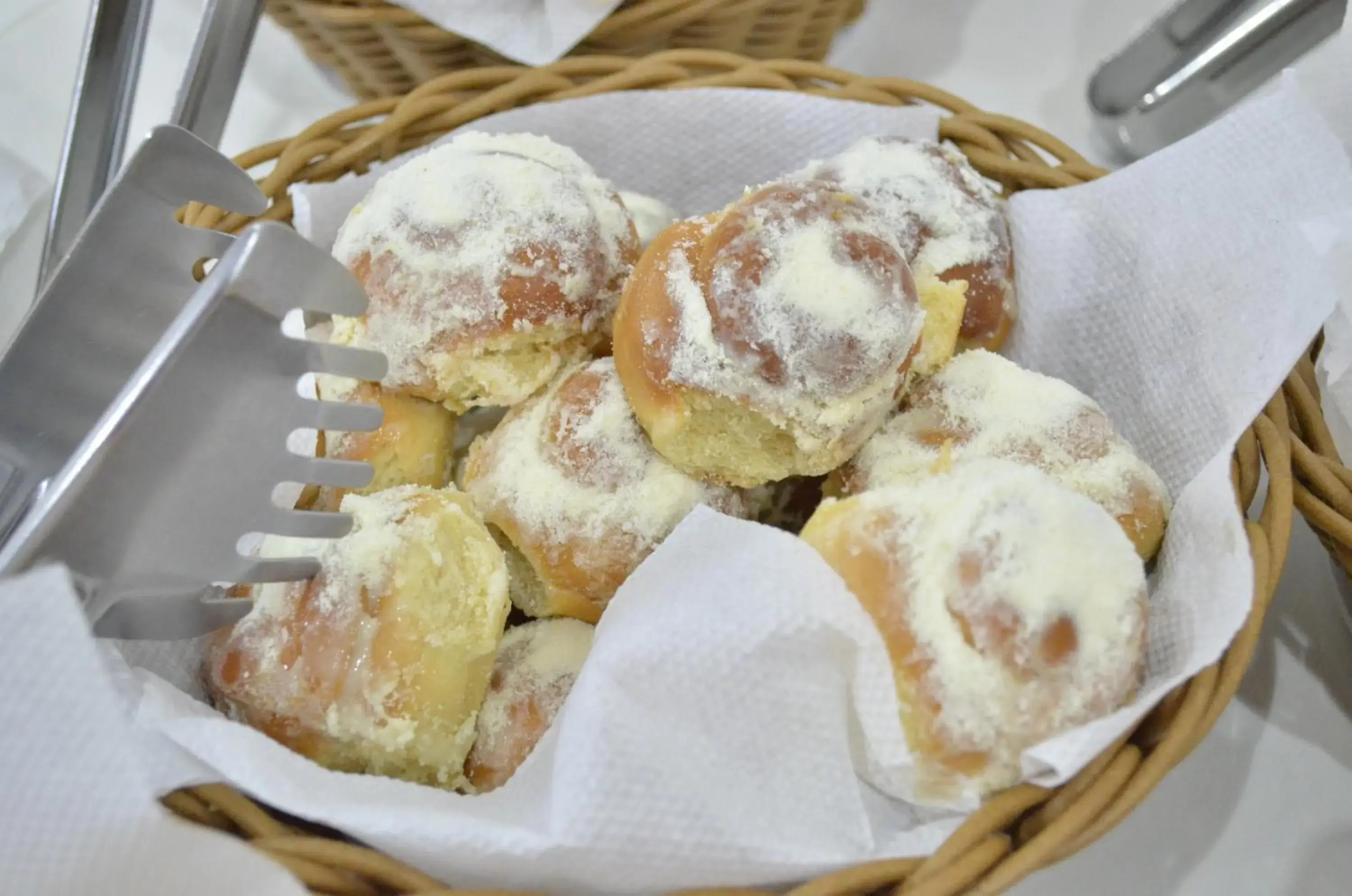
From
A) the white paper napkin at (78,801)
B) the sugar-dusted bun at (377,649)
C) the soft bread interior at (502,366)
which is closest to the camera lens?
the white paper napkin at (78,801)

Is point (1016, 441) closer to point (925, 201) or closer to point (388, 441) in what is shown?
point (925, 201)

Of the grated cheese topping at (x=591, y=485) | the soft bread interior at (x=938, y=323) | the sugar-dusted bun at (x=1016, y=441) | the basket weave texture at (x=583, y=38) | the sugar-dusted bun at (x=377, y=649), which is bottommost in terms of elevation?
the sugar-dusted bun at (x=377, y=649)

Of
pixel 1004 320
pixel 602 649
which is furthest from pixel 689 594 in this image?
pixel 1004 320

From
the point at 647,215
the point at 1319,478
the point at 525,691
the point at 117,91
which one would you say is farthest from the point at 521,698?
the point at 117,91

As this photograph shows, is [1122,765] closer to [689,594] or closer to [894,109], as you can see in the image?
[689,594]

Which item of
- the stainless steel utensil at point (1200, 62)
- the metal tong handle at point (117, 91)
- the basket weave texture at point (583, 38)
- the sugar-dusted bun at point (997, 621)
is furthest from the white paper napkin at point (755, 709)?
the metal tong handle at point (117, 91)

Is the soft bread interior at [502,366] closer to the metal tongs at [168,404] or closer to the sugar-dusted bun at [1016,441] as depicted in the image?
the metal tongs at [168,404]

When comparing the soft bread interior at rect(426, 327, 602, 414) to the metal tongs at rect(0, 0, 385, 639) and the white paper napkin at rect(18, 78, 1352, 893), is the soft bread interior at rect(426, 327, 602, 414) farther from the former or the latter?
the white paper napkin at rect(18, 78, 1352, 893)
